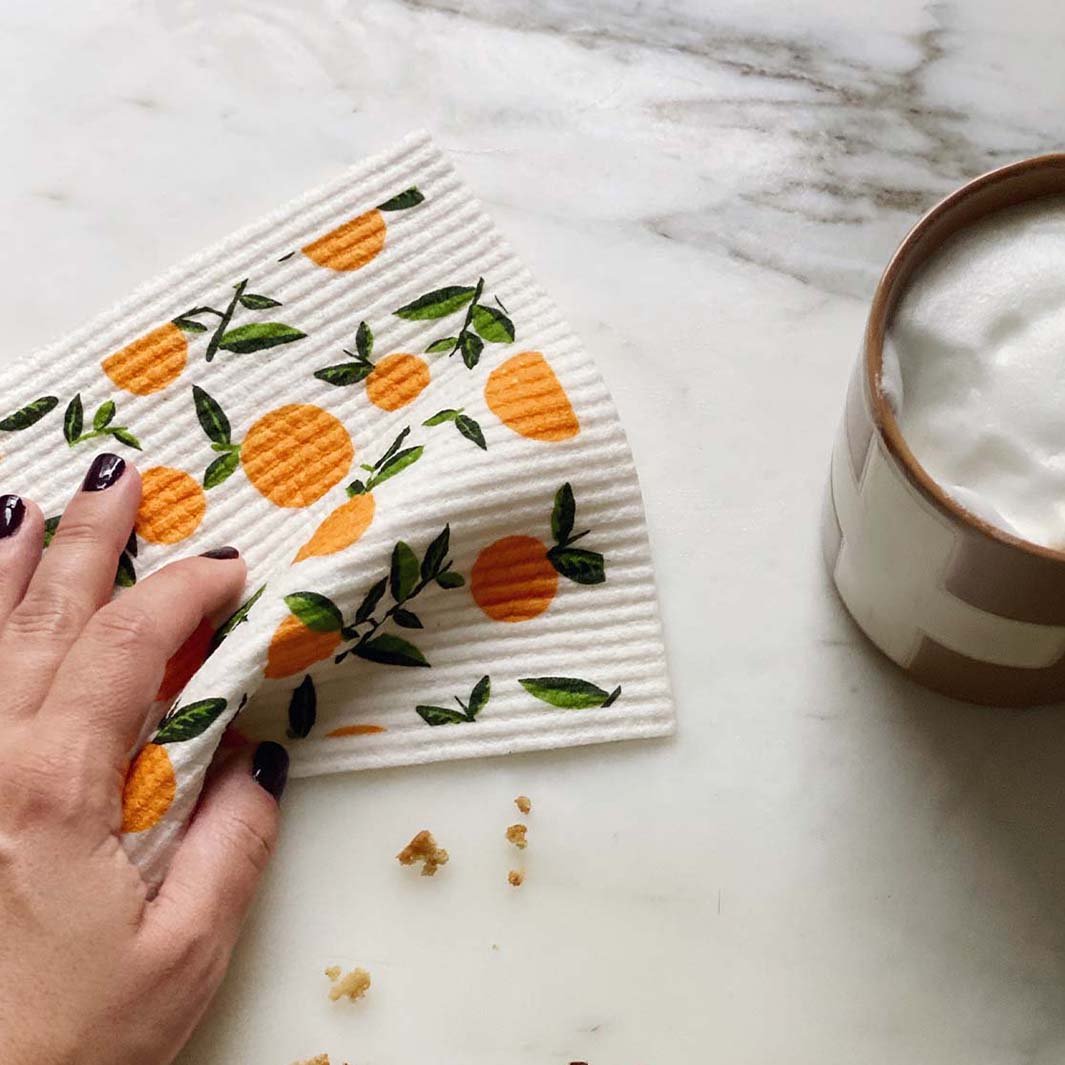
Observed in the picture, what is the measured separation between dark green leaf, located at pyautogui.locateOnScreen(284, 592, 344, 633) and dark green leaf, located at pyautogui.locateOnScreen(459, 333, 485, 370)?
129mm

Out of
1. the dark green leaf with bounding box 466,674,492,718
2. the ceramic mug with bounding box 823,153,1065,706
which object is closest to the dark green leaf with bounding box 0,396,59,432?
the dark green leaf with bounding box 466,674,492,718

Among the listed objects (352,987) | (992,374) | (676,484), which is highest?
(992,374)

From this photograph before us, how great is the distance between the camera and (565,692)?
54 centimetres

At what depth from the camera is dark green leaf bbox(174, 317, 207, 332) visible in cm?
58

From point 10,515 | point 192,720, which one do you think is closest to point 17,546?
point 10,515

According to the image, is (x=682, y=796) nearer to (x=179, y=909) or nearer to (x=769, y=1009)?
(x=769, y=1009)

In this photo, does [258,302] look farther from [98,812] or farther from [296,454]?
[98,812]

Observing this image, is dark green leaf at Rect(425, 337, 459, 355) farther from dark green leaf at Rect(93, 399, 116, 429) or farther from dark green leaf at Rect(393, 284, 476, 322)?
dark green leaf at Rect(93, 399, 116, 429)

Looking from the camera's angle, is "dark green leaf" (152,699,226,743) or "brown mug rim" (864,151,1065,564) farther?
"dark green leaf" (152,699,226,743)

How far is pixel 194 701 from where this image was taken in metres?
0.51

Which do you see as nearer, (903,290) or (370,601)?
(903,290)

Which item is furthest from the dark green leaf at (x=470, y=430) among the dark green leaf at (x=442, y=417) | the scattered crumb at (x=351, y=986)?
the scattered crumb at (x=351, y=986)

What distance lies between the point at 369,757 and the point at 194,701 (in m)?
0.08

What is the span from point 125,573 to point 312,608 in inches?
3.7
